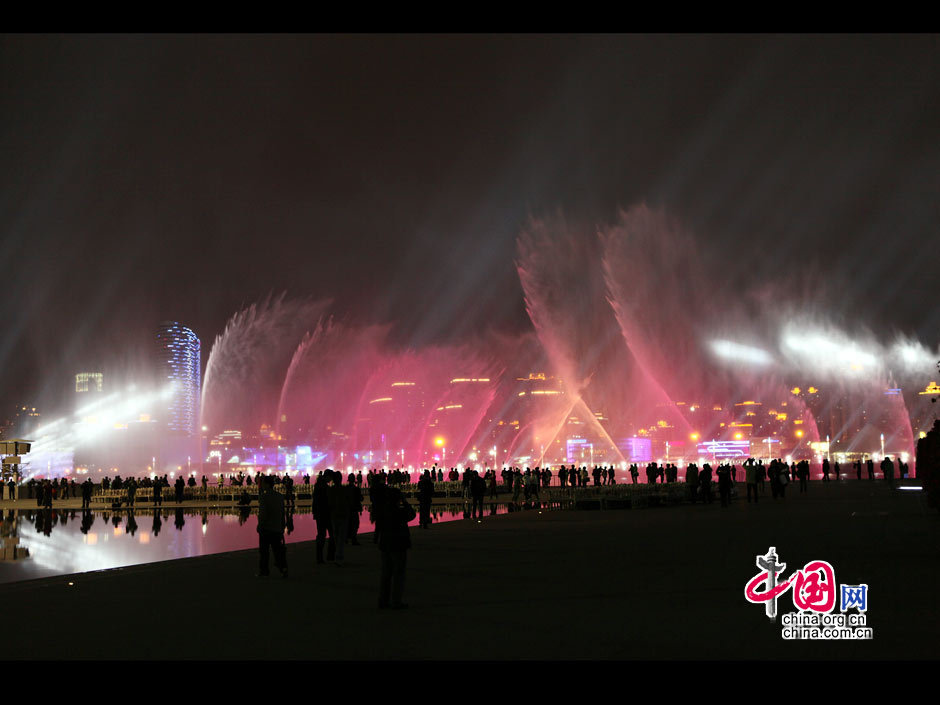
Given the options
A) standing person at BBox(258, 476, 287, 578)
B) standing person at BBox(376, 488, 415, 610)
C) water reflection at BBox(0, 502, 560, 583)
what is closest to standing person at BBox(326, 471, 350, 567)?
standing person at BBox(258, 476, 287, 578)

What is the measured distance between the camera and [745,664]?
768cm

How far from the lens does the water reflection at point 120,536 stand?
1847cm

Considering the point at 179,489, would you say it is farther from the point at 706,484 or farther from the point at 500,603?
the point at 500,603

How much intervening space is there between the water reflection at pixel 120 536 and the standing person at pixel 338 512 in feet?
14.1

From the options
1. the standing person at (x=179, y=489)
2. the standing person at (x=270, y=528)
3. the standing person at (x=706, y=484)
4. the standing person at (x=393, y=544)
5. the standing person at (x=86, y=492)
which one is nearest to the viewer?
the standing person at (x=393, y=544)

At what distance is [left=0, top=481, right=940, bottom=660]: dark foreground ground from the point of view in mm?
8508

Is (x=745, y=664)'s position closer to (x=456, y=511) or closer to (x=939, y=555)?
(x=939, y=555)

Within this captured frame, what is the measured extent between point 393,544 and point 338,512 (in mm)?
5938

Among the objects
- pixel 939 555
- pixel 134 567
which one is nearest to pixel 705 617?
pixel 939 555

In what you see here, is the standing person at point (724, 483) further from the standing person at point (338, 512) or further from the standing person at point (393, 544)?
the standing person at point (393, 544)

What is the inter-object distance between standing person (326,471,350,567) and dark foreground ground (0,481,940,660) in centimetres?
60

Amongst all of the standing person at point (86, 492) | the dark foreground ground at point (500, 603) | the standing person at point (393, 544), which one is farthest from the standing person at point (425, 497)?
the standing person at point (86, 492)

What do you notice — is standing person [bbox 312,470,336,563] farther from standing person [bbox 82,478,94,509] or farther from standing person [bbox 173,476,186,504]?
standing person [bbox 82,478,94,509]

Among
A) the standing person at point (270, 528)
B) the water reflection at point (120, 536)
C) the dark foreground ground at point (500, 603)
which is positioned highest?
the standing person at point (270, 528)
